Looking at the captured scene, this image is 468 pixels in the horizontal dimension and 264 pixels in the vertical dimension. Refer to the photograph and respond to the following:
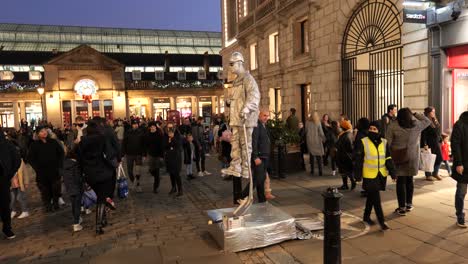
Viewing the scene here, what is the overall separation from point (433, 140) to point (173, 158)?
571cm

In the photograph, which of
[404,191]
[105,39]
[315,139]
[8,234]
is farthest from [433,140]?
[105,39]

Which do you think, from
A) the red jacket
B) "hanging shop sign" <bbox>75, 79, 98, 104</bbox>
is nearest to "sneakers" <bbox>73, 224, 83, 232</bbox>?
the red jacket

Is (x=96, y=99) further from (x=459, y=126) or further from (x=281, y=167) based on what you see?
(x=459, y=126)

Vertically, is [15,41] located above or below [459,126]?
above

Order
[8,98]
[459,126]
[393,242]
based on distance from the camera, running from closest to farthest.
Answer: [393,242] < [459,126] < [8,98]

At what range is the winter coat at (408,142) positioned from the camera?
6.00 metres

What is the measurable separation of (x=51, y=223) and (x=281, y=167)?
5.33 m

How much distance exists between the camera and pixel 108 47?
5109 cm

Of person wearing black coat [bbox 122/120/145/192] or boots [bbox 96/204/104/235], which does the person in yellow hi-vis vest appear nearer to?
boots [bbox 96/204/104/235]

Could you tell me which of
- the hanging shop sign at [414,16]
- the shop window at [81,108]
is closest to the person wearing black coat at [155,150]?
the hanging shop sign at [414,16]

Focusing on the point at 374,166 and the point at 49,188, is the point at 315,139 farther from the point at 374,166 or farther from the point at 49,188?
the point at 49,188

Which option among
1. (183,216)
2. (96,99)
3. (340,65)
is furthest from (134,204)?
(96,99)

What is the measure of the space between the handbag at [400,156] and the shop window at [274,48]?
47.0 ft

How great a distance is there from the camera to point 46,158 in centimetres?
757
